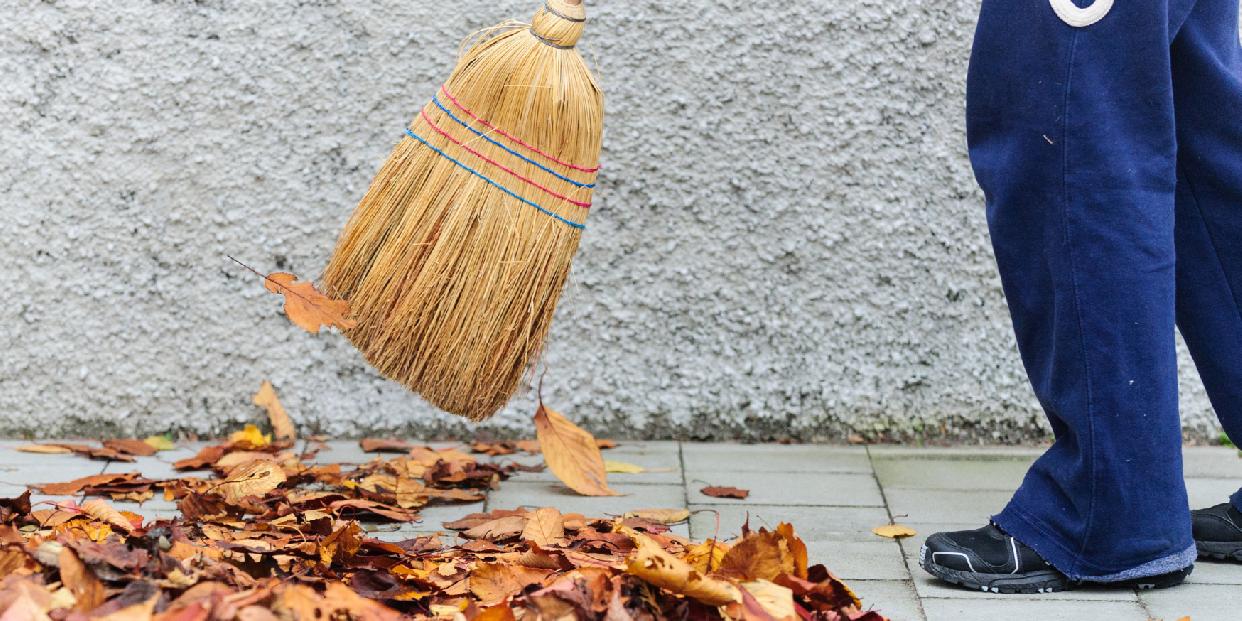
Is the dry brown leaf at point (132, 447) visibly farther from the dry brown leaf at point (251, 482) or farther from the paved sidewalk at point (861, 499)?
the dry brown leaf at point (251, 482)

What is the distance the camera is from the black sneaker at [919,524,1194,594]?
6.77ft

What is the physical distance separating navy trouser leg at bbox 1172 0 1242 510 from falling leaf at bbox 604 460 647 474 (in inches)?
44.8

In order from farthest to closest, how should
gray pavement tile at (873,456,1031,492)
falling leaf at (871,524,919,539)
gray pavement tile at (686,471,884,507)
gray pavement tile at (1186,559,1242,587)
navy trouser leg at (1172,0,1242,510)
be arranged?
gray pavement tile at (873,456,1031,492) → gray pavement tile at (686,471,884,507) → falling leaf at (871,524,919,539) → gray pavement tile at (1186,559,1242,587) → navy trouser leg at (1172,0,1242,510)

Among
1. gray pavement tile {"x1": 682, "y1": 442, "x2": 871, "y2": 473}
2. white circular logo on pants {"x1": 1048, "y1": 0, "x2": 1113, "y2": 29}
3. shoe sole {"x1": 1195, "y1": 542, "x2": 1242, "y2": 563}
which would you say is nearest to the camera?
white circular logo on pants {"x1": 1048, "y1": 0, "x2": 1113, "y2": 29}

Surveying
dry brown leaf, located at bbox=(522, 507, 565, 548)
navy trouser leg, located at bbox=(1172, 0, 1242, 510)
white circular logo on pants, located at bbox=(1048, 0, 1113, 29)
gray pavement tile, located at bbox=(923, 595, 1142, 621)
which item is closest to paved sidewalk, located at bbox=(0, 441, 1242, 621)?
gray pavement tile, located at bbox=(923, 595, 1142, 621)

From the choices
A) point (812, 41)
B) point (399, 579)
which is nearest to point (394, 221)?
point (399, 579)

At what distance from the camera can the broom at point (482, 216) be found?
216 cm

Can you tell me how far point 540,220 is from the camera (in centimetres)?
220

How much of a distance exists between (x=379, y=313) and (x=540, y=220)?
317mm

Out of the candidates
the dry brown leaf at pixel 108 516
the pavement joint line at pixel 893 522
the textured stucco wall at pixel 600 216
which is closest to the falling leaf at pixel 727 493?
the pavement joint line at pixel 893 522

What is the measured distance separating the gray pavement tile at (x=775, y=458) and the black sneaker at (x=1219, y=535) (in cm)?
74

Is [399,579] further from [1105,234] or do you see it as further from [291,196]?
[291,196]

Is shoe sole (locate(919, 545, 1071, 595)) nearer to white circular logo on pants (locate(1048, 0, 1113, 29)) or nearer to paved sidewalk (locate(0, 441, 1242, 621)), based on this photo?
paved sidewalk (locate(0, 441, 1242, 621))

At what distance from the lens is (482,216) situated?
218cm
